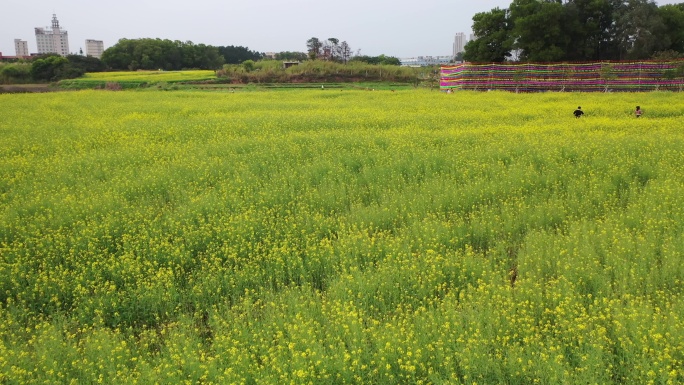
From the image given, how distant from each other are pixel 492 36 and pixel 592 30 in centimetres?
798

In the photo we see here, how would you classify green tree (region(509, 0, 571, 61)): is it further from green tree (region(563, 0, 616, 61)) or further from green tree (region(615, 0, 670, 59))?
green tree (region(615, 0, 670, 59))

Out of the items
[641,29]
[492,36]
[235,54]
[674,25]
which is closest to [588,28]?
[641,29]

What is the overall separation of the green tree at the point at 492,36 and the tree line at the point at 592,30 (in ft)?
4.40

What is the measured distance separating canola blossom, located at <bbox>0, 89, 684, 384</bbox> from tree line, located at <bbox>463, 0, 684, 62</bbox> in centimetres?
2983

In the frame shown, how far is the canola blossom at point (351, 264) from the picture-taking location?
13.4 ft

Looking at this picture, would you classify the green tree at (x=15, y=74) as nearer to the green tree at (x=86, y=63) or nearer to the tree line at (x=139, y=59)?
the tree line at (x=139, y=59)

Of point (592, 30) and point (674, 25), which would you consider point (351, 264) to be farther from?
point (674, 25)

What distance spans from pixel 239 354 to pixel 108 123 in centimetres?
1688

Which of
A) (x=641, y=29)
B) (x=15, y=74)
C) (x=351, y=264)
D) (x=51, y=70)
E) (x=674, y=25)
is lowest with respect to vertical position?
(x=351, y=264)

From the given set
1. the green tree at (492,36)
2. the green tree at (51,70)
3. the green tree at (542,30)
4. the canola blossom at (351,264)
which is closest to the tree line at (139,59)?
the green tree at (51,70)

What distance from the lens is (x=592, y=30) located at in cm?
3931

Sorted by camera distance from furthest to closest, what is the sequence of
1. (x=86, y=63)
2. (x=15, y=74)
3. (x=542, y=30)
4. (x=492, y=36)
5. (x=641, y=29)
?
(x=86, y=63), (x=15, y=74), (x=492, y=36), (x=542, y=30), (x=641, y=29)

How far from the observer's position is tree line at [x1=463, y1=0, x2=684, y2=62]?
37.1 metres

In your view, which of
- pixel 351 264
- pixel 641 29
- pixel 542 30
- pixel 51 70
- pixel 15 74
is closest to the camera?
pixel 351 264
